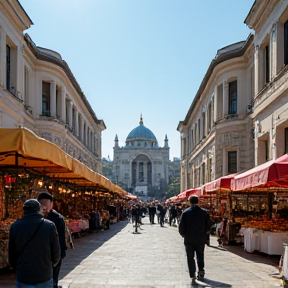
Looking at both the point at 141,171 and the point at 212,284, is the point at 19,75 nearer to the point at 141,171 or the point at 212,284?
the point at 212,284

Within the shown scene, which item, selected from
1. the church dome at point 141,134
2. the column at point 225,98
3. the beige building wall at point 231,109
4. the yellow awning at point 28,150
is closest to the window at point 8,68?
the yellow awning at point 28,150

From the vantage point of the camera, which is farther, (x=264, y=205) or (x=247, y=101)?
(x=247, y=101)

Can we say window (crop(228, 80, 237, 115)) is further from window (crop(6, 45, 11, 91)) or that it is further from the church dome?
the church dome

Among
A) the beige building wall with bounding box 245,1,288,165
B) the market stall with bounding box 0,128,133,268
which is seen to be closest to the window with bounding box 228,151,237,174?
the beige building wall with bounding box 245,1,288,165

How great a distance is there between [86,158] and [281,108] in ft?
113

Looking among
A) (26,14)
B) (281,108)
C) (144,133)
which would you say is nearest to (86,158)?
(26,14)

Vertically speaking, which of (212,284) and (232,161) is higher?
(232,161)

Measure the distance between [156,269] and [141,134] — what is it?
379ft

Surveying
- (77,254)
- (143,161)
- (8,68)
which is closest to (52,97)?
(8,68)

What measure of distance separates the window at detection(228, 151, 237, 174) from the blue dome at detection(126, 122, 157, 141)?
94.4 metres

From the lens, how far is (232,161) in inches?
1192

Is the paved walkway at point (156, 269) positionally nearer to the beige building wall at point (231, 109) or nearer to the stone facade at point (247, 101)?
the stone facade at point (247, 101)

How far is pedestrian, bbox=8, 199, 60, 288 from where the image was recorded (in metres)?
4.51

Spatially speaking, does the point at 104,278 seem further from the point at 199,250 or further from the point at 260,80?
the point at 260,80
